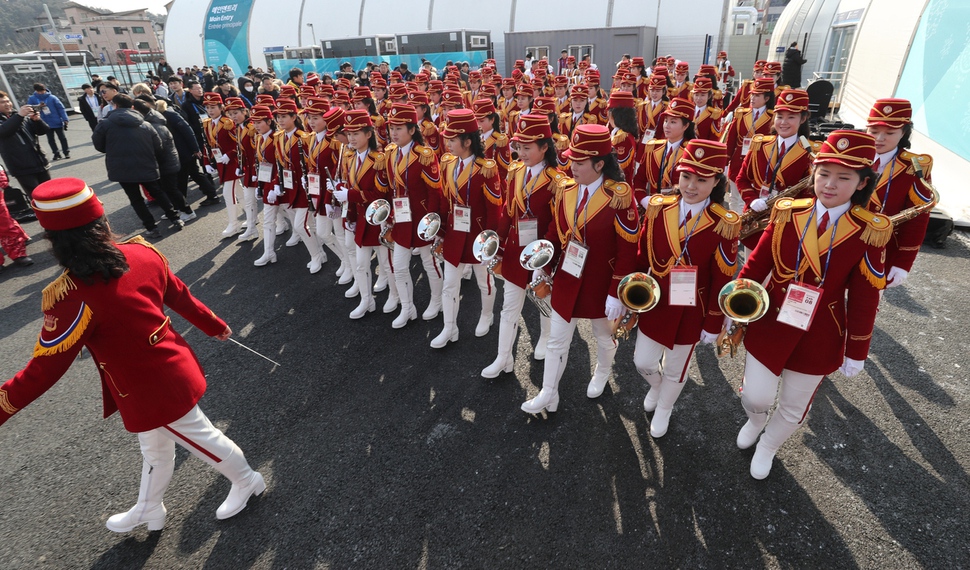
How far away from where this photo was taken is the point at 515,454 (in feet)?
12.0

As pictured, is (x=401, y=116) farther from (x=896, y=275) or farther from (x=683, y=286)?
(x=896, y=275)

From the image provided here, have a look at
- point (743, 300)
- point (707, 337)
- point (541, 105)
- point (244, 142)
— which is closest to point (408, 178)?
point (541, 105)

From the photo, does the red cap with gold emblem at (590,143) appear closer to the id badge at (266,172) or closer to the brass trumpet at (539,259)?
the brass trumpet at (539,259)

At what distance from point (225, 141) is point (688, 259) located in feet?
24.5

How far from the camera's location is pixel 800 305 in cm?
272

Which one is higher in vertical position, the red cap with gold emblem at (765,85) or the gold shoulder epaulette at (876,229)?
the red cap with gold emblem at (765,85)

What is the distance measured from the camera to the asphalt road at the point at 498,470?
9.71 feet

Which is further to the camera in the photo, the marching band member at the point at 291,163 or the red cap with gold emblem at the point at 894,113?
the marching band member at the point at 291,163

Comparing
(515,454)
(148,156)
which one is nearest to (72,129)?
(148,156)

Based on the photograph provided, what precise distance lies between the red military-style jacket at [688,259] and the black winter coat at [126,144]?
801 centimetres

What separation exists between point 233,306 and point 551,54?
22.5 meters

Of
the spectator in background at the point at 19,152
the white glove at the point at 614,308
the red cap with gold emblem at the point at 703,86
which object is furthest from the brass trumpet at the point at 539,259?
the spectator in background at the point at 19,152

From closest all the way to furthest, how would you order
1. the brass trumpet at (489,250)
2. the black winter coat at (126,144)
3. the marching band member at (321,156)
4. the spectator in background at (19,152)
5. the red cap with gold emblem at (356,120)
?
1. the brass trumpet at (489,250)
2. the red cap with gold emblem at (356,120)
3. the marching band member at (321,156)
4. the black winter coat at (126,144)
5. the spectator in background at (19,152)

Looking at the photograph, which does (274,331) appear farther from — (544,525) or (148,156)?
(148,156)
